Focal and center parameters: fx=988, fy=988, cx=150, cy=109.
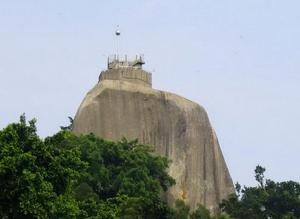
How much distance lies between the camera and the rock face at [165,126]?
45.0 meters

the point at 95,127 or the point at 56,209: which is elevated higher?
the point at 95,127

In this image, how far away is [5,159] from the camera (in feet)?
72.2

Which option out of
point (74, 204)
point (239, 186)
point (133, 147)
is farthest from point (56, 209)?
point (239, 186)

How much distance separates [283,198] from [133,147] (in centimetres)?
647

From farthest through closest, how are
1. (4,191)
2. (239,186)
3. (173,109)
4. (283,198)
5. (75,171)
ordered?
(173,109) < (239,186) < (283,198) < (75,171) < (4,191)

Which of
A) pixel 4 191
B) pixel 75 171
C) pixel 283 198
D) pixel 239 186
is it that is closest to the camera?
pixel 4 191

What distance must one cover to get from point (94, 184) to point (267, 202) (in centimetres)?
727

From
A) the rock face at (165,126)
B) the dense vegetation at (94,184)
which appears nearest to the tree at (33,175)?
the dense vegetation at (94,184)

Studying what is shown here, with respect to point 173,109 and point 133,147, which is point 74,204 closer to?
point 133,147

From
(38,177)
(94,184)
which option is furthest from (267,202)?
(38,177)

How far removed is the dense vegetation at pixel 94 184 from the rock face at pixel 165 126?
294 centimetres

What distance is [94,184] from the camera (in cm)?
3706

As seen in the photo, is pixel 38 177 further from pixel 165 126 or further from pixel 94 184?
pixel 165 126

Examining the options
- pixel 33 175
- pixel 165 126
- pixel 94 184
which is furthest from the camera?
pixel 165 126
